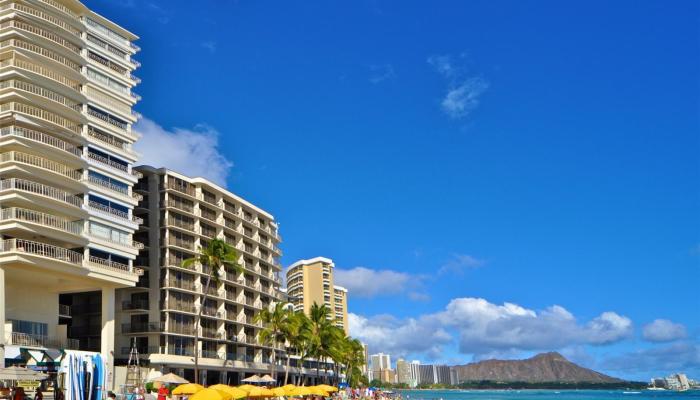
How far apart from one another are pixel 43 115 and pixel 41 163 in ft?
12.7

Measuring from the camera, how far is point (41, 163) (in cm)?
5281

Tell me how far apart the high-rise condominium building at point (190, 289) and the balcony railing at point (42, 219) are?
1755 cm

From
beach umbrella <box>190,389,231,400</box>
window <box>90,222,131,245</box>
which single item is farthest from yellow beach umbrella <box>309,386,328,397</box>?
beach umbrella <box>190,389,231,400</box>

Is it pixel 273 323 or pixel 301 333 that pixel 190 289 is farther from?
pixel 301 333

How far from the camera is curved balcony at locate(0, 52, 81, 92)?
174ft

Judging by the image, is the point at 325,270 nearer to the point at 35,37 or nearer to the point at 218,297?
the point at 218,297

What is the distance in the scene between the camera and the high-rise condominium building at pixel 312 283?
6378 inches

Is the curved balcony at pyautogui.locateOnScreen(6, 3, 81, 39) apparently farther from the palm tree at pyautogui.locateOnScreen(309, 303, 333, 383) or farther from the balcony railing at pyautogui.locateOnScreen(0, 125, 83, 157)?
the palm tree at pyautogui.locateOnScreen(309, 303, 333, 383)

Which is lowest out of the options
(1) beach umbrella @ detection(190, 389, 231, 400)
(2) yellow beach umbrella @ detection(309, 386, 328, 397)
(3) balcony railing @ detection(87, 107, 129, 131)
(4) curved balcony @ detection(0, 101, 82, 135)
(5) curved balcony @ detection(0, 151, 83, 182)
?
(2) yellow beach umbrella @ detection(309, 386, 328, 397)

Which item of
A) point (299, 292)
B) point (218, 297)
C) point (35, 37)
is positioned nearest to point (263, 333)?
point (218, 297)

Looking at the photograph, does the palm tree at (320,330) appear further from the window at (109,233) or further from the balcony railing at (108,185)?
the balcony railing at (108,185)

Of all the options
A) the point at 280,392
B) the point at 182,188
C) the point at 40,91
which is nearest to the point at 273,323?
the point at 182,188

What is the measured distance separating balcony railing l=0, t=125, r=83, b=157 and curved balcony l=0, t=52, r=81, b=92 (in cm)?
469

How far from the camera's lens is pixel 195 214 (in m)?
Result: 81.6
